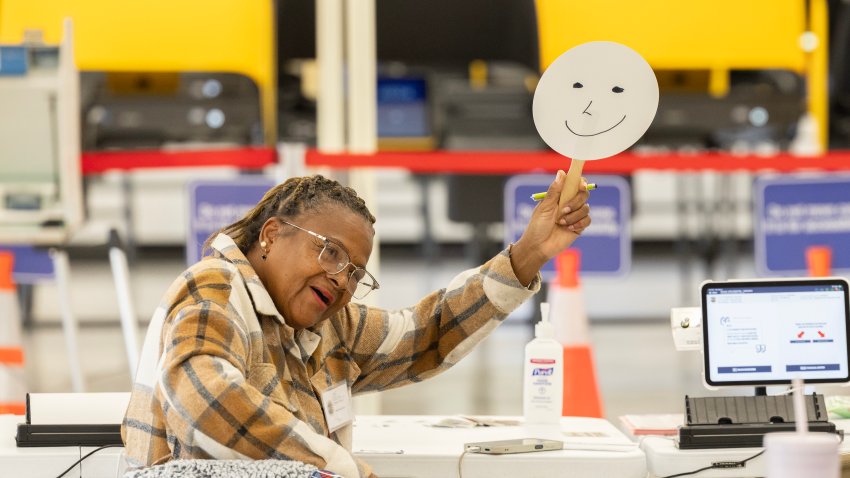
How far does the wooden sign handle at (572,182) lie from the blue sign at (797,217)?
2.69m

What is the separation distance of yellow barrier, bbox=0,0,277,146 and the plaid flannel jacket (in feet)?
11.3

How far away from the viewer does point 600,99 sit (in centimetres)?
247

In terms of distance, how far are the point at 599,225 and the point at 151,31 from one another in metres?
2.28

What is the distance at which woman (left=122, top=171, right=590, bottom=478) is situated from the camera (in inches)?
82.2

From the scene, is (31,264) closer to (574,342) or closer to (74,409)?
(574,342)

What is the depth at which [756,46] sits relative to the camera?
20.3 feet

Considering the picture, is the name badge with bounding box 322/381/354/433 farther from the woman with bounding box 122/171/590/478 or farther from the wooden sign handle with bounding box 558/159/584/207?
the wooden sign handle with bounding box 558/159/584/207

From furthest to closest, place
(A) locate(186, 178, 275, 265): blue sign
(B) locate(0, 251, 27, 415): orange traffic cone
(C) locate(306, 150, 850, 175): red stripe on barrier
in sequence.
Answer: (C) locate(306, 150, 850, 175): red stripe on barrier < (A) locate(186, 178, 275, 265): blue sign < (B) locate(0, 251, 27, 415): orange traffic cone

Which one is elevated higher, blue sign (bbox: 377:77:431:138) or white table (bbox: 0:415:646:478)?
blue sign (bbox: 377:77:431:138)

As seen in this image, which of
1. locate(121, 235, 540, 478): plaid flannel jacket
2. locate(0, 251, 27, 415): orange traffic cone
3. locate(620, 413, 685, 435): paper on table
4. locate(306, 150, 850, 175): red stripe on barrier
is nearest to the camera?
locate(121, 235, 540, 478): plaid flannel jacket

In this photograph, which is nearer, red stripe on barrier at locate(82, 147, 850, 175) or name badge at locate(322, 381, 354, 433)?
name badge at locate(322, 381, 354, 433)

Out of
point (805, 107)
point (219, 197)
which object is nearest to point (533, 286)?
point (219, 197)

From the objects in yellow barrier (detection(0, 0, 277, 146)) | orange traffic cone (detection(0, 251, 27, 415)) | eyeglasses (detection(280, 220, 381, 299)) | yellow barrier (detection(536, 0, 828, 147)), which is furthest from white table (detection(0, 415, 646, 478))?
yellow barrier (detection(536, 0, 828, 147))

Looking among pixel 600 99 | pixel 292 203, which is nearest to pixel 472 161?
pixel 600 99
